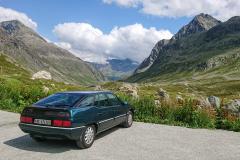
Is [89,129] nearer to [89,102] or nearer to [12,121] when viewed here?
[89,102]

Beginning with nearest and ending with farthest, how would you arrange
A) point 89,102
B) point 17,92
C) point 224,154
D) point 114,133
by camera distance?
point 224,154, point 89,102, point 114,133, point 17,92

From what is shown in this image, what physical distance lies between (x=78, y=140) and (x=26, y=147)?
2.12m

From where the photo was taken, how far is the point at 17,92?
82.2 ft

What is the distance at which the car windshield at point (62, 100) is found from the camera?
13457mm

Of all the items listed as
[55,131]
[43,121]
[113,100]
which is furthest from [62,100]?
[113,100]

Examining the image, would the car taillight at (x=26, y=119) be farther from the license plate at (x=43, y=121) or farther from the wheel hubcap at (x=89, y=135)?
the wheel hubcap at (x=89, y=135)

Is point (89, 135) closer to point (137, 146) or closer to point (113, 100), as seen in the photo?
point (137, 146)

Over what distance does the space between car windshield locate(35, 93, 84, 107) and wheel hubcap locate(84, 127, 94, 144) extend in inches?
46.1

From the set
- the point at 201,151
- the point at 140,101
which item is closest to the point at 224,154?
→ the point at 201,151

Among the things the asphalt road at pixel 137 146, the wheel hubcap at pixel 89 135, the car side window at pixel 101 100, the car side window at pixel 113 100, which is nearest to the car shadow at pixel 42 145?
the asphalt road at pixel 137 146

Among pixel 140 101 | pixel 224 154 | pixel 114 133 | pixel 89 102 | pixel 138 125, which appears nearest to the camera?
pixel 224 154

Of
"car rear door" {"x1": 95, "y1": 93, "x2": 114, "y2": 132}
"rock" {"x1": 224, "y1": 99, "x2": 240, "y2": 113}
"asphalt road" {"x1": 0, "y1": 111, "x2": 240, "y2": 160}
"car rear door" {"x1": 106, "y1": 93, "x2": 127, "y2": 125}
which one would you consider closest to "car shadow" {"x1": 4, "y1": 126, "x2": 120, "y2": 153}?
"asphalt road" {"x1": 0, "y1": 111, "x2": 240, "y2": 160}

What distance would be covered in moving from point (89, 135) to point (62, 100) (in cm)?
174

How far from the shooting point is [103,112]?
14648 millimetres
